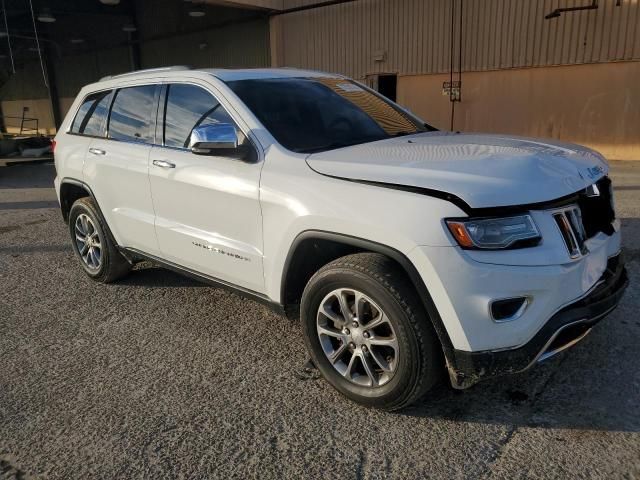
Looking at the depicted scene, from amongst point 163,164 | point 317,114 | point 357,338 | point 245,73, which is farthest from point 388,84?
point 357,338

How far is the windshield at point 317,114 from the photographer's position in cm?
341

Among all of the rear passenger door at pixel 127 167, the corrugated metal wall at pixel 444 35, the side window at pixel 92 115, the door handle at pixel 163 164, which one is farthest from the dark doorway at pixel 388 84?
the door handle at pixel 163 164

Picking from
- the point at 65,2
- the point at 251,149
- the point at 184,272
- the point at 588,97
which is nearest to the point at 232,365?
the point at 184,272

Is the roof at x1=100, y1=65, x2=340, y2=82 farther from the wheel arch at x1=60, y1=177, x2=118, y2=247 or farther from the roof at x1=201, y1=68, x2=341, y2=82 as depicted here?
the wheel arch at x1=60, y1=177, x2=118, y2=247

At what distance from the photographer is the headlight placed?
239 cm

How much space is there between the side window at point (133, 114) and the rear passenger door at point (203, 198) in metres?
0.17

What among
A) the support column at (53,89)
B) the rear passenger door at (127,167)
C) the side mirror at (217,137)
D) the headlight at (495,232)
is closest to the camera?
Result: the headlight at (495,232)

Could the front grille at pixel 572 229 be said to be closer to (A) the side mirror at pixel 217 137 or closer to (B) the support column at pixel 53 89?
(A) the side mirror at pixel 217 137

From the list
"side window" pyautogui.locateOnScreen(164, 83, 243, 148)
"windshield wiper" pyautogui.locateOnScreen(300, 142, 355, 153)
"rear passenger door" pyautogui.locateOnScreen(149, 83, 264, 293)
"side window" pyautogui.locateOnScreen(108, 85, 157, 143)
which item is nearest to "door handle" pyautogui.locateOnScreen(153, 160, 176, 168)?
"rear passenger door" pyautogui.locateOnScreen(149, 83, 264, 293)

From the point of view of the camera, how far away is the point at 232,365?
3.40 metres

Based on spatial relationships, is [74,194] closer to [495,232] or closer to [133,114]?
[133,114]

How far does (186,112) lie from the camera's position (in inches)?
151

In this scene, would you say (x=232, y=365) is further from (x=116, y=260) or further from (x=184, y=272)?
(x=116, y=260)

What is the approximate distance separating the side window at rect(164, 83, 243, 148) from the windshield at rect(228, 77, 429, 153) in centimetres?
20
